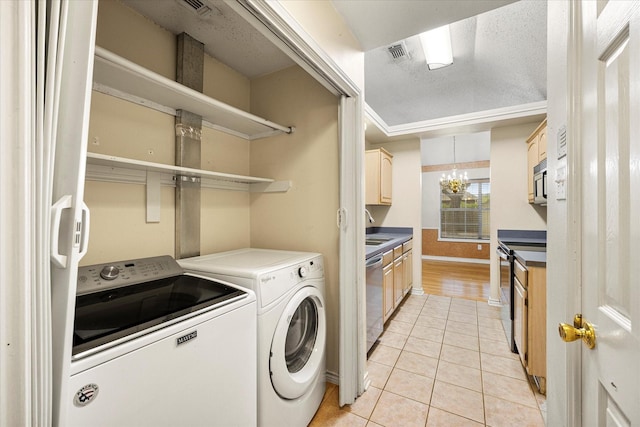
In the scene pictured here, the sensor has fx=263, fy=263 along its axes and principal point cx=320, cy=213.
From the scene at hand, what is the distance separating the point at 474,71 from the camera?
2664mm

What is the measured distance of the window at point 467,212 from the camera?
651cm

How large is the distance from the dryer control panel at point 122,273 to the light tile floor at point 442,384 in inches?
48.8

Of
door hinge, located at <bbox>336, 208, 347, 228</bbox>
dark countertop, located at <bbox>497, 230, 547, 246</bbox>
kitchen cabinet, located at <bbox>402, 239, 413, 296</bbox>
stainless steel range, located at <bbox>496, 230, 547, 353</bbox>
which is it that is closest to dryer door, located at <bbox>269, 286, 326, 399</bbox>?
door hinge, located at <bbox>336, 208, 347, 228</bbox>

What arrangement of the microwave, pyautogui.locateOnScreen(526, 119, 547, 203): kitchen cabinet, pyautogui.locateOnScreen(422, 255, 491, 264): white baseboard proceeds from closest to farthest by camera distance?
1. the microwave
2. pyautogui.locateOnScreen(526, 119, 547, 203): kitchen cabinet
3. pyautogui.locateOnScreen(422, 255, 491, 264): white baseboard

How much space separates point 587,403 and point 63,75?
5.03 ft

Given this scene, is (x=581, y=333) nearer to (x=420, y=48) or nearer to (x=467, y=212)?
(x=420, y=48)

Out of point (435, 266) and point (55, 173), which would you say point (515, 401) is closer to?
point (55, 173)

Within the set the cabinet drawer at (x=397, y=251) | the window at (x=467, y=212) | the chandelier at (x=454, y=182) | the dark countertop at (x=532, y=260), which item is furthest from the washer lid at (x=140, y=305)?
the window at (x=467, y=212)

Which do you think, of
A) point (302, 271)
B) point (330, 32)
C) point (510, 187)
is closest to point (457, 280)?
point (510, 187)

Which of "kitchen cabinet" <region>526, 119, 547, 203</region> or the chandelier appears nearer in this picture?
"kitchen cabinet" <region>526, 119, 547, 203</region>

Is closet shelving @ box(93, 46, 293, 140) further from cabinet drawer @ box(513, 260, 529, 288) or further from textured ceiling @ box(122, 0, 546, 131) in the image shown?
cabinet drawer @ box(513, 260, 529, 288)

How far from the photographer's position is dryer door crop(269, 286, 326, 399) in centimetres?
129

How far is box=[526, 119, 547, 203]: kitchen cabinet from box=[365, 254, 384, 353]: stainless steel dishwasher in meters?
1.84

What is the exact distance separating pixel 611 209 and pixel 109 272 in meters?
1.74
